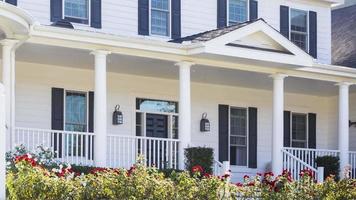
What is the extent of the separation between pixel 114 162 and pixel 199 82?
4028 millimetres

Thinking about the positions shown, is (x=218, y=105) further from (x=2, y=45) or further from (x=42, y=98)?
(x=2, y=45)

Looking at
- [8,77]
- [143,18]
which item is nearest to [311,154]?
[143,18]

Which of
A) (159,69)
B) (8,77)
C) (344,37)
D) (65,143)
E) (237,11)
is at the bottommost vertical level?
(65,143)

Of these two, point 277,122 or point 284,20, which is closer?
point 277,122

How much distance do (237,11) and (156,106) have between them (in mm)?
3723

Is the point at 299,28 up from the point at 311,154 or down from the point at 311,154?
up

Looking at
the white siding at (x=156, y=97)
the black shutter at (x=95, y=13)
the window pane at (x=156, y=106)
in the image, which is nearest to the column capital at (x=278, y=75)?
the white siding at (x=156, y=97)

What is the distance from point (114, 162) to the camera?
20547mm

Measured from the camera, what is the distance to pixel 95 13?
21.2 meters

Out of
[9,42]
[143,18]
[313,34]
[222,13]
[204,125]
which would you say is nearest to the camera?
[9,42]

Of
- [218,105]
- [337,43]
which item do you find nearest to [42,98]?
[218,105]

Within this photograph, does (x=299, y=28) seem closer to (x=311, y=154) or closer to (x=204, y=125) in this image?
(x=311, y=154)

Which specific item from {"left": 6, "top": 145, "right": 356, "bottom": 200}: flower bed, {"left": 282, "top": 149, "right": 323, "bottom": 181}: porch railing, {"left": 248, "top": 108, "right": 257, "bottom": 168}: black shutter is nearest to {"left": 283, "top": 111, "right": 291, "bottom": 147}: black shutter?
{"left": 248, "top": 108, "right": 257, "bottom": 168}: black shutter

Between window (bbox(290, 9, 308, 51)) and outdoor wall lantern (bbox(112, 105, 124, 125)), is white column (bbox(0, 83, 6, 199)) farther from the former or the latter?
window (bbox(290, 9, 308, 51))
